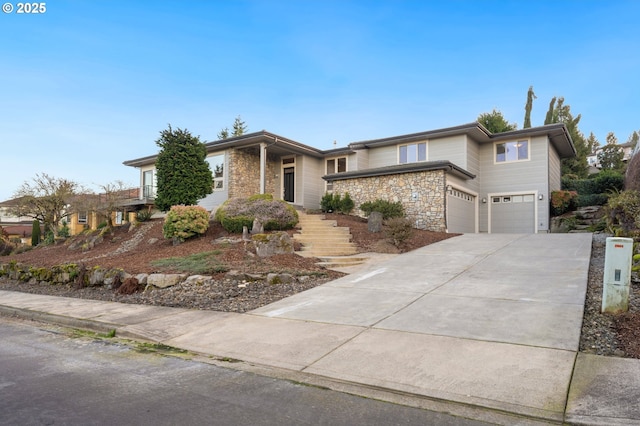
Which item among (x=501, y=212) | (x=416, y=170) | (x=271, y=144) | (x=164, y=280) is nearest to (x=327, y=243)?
(x=164, y=280)

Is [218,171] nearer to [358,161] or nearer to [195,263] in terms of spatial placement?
[358,161]

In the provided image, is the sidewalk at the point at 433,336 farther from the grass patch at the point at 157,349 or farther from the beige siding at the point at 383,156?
the beige siding at the point at 383,156

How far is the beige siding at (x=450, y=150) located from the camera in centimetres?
1947

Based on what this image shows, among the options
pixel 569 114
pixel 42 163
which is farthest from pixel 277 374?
pixel 569 114

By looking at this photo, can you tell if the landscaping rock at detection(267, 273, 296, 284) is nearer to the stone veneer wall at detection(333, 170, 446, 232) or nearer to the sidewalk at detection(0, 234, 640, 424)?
the sidewalk at detection(0, 234, 640, 424)

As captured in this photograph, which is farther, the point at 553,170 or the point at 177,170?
the point at 553,170

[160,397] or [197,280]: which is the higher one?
[197,280]

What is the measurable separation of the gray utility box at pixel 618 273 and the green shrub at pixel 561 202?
16.8 metres

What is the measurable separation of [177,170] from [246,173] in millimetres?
5624

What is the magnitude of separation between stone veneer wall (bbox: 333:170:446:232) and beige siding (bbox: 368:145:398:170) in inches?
117

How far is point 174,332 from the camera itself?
5.71 meters

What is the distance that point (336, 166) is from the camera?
22.9m

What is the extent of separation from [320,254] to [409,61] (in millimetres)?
8786

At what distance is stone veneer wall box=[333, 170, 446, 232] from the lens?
17.1m
